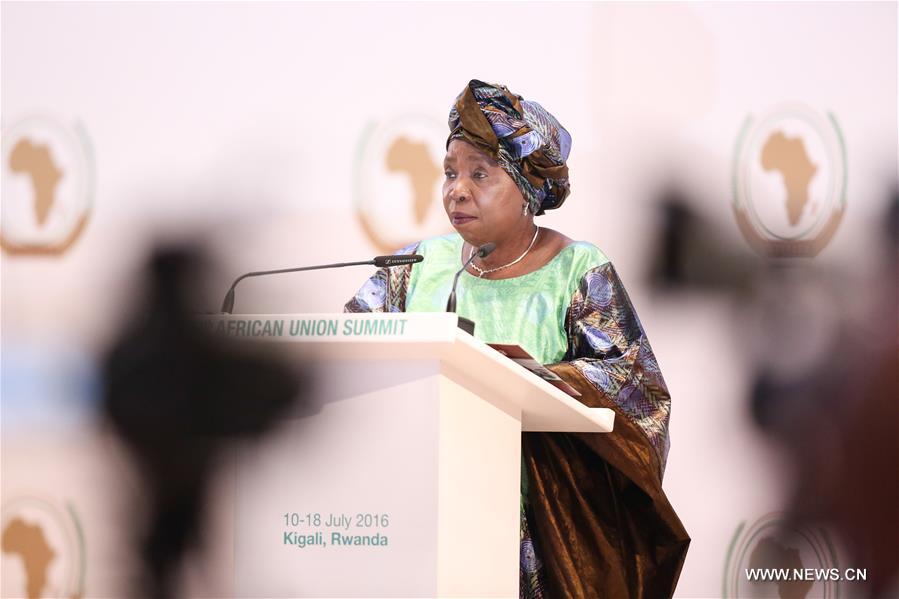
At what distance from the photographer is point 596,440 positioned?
95.4 inches

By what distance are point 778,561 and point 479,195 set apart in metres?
1.56

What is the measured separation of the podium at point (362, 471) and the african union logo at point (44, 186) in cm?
208

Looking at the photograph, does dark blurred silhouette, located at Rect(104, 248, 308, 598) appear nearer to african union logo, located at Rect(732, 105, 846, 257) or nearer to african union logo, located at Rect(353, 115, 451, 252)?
african union logo, located at Rect(353, 115, 451, 252)

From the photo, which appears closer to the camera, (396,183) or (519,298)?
(519,298)

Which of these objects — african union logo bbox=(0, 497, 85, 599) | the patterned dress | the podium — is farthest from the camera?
african union logo bbox=(0, 497, 85, 599)

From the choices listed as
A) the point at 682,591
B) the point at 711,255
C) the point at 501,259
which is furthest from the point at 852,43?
the point at 682,591

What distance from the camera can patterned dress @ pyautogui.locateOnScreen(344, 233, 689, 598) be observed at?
247 centimetres

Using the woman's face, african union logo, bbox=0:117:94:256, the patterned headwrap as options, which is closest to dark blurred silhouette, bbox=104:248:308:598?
african union logo, bbox=0:117:94:256

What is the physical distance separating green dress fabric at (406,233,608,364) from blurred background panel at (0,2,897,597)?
62cm

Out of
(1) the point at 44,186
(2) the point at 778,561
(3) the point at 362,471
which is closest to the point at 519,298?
(3) the point at 362,471

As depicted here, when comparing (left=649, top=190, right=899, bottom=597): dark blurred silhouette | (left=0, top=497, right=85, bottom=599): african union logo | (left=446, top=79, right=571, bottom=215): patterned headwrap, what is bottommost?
(left=0, top=497, right=85, bottom=599): african union logo

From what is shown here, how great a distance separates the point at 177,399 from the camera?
235cm

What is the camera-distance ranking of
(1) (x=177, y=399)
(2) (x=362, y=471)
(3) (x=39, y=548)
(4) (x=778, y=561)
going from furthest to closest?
(3) (x=39, y=548)
(4) (x=778, y=561)
(1) (x=177, y=399)
(2) (x=362, y=471)

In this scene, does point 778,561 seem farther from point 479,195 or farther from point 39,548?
point 39,548
